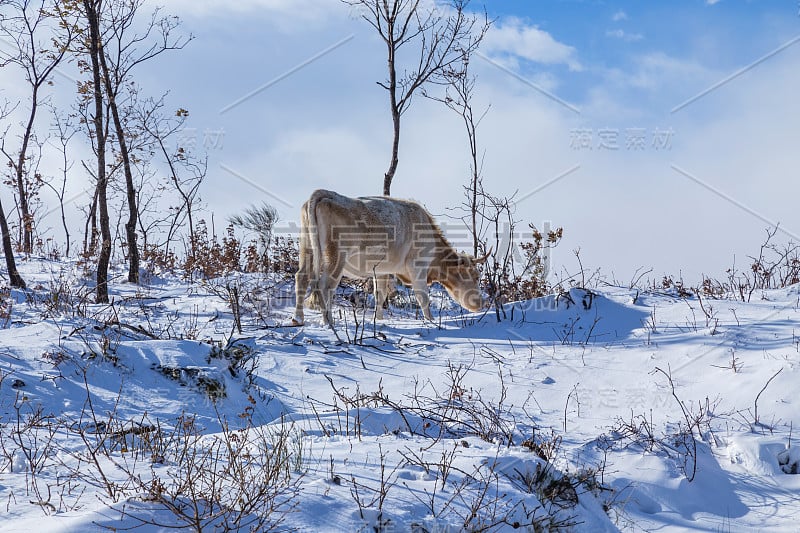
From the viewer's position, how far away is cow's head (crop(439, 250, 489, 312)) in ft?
37.4

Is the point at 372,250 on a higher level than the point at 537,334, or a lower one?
higher

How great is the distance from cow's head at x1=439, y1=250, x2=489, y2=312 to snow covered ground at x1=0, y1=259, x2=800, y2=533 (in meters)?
1.89

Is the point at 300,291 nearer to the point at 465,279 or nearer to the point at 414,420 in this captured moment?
the point at 465,279

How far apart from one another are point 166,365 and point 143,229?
11.6 m

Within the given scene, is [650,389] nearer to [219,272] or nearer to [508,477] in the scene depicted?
[508,477]

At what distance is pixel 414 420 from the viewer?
16.9 ft

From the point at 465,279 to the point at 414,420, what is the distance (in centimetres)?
643

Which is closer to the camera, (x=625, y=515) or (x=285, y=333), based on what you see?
(x=625, y=515)

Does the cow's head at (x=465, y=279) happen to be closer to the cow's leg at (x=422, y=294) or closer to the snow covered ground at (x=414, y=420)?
the cow's leg at (x=422, y=294)

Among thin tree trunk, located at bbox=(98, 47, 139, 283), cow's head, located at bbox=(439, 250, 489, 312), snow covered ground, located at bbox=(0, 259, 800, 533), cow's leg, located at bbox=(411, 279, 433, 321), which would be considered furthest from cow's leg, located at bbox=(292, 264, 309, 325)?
thin tree trunk, located at bbox=(98, 47, 139, 283)

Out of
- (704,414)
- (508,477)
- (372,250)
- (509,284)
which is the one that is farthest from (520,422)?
(509,284)

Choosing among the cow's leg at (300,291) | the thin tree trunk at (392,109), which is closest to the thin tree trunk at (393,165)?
the thin tree trunk at (392,109)

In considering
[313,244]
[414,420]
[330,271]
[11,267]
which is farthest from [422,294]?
[11,267]

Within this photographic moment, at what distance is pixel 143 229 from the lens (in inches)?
661
